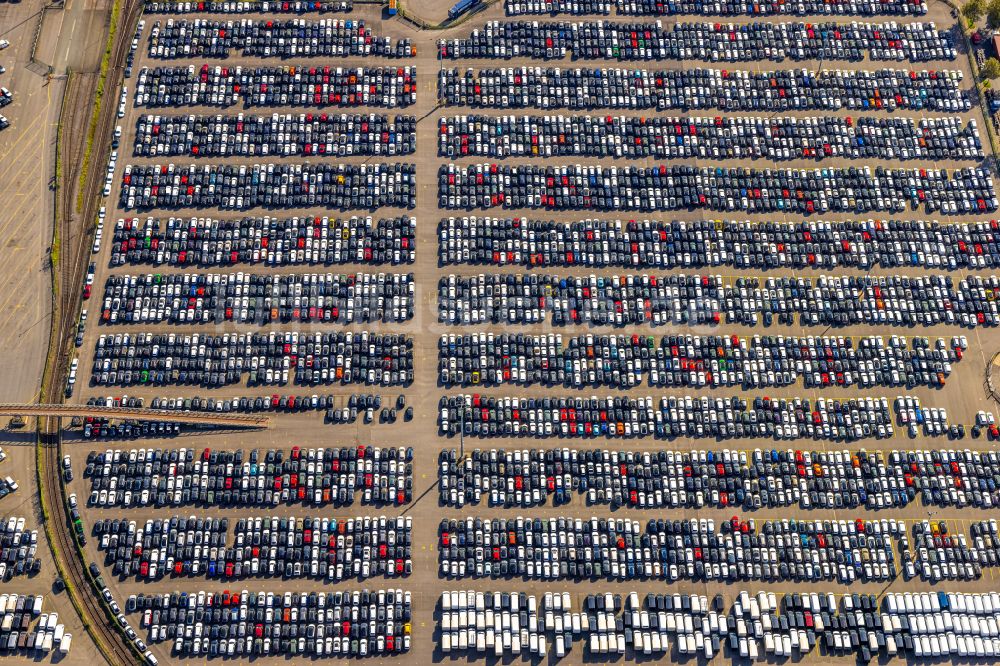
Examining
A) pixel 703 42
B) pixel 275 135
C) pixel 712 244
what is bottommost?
pixel 712 244

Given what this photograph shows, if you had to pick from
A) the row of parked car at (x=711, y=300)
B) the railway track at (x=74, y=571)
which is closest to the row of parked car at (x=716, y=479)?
the row of parked car at (x=711, y=300)

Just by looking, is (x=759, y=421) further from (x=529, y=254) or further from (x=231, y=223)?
(x=231, y=223)

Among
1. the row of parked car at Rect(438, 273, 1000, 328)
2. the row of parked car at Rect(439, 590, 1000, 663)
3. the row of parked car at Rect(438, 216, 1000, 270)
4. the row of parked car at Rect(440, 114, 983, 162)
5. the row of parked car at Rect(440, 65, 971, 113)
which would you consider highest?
the row of parked car at Rect(440, 65, 971, 113)

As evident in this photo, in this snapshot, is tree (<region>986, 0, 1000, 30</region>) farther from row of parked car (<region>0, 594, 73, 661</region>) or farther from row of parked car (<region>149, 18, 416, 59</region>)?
row of parked car (<region>0, 594, 73, 661</region>)

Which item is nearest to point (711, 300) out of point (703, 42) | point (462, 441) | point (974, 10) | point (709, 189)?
point (709, 189)

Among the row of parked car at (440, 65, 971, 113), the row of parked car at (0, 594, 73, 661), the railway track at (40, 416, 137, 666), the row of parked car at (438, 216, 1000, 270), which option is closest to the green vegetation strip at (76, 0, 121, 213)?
the railway track at (40, 416, 137, 666)

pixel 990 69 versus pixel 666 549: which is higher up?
pixel 990 69

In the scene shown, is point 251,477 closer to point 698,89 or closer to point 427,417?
point 427,417

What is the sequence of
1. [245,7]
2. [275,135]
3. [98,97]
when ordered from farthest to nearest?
1. [245,7]
2. [98,97]
3. [275,135]
